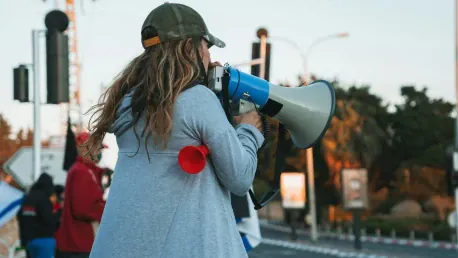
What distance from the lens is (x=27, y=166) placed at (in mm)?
17312

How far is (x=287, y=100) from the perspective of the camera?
3031mm

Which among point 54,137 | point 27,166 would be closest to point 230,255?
point 27,166

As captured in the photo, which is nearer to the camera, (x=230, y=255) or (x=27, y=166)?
(x=230, y=255)

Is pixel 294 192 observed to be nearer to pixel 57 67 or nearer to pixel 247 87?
pixel 57 67

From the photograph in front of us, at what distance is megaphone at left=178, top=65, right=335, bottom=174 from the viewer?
2896 mm

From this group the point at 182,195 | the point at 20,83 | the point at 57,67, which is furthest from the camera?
the point at 20,83

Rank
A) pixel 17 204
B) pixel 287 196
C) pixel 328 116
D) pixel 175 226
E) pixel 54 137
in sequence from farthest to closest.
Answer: pixel 287 196 < pixel 54 137 < pixel 17 204 < pixel 328 116 < pixel 175 226

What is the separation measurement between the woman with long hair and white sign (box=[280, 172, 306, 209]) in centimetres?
4114

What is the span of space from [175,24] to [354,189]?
30074mm

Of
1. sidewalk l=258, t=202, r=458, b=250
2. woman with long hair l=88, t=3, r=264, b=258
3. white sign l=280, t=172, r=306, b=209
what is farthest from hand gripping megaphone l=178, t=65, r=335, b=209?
white sign l=280, t=172, r=306, b=209

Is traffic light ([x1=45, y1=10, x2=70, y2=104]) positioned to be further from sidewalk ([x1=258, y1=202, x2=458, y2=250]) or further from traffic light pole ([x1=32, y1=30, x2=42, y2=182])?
sidewalk ([x1=258, y1=202, x2=458, y2=250])

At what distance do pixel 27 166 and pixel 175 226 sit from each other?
15096 mm

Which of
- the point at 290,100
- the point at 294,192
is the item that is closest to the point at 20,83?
the point at 290,100

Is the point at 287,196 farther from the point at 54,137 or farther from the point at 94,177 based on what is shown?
the point at 94,177
